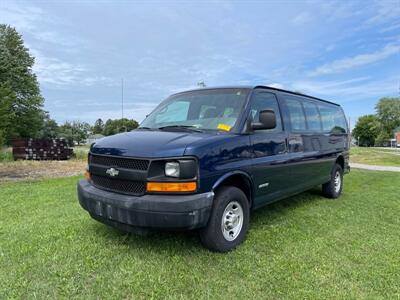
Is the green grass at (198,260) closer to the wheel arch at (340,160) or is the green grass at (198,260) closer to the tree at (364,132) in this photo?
the wheel arch at (340,160)

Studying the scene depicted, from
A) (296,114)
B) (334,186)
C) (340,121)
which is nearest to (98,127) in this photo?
(340,121)

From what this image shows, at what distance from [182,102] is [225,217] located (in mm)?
1967

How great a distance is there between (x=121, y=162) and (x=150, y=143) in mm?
397

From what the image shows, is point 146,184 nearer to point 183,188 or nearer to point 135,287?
point 183,188

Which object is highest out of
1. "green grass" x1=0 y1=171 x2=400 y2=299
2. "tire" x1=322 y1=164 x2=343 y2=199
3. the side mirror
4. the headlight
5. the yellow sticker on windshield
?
the side mirror

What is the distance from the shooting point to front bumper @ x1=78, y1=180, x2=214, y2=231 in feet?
10.5

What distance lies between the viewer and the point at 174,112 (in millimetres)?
4766

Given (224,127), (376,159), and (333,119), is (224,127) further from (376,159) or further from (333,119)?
(376,159)

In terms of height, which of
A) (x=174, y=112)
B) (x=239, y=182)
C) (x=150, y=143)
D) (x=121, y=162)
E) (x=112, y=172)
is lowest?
(x=239, y=182)

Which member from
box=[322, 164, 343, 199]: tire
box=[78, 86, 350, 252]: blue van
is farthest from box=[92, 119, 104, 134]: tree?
box=[78, 86, 350, 252]: blue van

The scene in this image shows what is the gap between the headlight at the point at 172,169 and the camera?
3283 mm

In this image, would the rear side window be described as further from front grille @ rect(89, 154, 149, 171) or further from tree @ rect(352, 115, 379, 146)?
tree @ rect(352, 115, 379, 146)

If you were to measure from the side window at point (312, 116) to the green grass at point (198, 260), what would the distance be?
169 centimetres

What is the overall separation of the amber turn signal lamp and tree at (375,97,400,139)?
7828 cm
